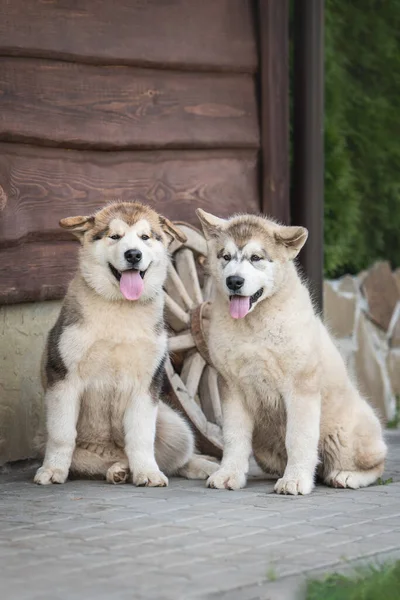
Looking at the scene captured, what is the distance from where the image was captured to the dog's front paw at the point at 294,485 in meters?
5.71

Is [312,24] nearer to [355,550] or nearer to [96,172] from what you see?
[96,172]

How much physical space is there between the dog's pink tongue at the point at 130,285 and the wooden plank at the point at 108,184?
31.6 inches

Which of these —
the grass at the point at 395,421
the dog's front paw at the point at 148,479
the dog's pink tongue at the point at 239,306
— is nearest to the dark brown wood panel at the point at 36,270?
the dog's front paw at the point at 148,479

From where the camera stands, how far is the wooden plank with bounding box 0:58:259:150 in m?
6.68

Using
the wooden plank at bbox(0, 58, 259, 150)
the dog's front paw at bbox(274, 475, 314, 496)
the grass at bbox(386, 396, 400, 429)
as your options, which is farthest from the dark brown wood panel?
the grass at bbox(386, 396, 400, 429)

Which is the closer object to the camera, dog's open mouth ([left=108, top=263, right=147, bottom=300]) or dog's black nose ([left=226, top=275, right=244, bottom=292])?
dog's black nose ([left=226, top=275, right=244, bottom=292])

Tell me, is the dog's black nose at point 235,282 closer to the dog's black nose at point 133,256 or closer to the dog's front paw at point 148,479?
the dog's black nose at point 133,256

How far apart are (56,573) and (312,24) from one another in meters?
5.10

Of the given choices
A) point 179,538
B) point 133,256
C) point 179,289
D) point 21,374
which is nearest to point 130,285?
point 133,256

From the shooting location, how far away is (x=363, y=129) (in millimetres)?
9836

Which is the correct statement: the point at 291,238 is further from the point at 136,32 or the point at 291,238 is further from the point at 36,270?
the point at 136,32

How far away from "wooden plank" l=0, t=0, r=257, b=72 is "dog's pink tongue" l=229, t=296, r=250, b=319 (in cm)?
194

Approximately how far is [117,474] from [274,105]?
3.18 meters

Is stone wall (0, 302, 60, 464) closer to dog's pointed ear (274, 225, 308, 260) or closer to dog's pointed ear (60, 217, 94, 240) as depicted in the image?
dog's pointed ear (60, 217, 94, 240)
